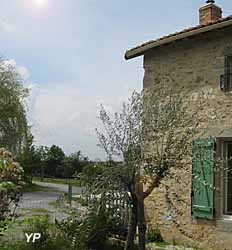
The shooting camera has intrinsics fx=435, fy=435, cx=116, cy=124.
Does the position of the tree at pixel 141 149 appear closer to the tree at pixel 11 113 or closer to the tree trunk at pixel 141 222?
the tree trunk at pixel 141 222

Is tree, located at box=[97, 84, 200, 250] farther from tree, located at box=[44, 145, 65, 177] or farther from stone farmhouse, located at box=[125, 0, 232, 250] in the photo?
tree, located at box=[44, 145, 65, 177]

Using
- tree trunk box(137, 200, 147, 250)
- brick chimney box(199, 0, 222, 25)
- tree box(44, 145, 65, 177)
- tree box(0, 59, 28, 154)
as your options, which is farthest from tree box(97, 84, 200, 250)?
tree box(44, 145, 65, 177)

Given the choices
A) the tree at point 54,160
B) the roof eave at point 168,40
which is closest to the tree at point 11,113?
the tree at point 54,160

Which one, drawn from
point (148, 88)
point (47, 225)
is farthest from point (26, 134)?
point (47, 225)

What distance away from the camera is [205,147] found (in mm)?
8883

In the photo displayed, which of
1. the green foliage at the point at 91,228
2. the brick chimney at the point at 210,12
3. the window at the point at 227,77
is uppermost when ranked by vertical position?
the brick chimney at the point at 210,12

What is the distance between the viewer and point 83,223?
760 cm

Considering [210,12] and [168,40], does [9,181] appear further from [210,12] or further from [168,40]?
[210,12]

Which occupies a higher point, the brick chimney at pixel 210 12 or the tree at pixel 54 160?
the brick chimney at pixel 210 12

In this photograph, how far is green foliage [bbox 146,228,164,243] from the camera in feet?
32.8

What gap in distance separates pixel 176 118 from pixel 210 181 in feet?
6.46

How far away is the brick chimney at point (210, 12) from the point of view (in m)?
10.7

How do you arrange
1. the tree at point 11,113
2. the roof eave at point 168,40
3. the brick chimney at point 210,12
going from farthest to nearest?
the tree at point 11,113 < the brick chimney at point 210,12 < the roof eave at point 168,40

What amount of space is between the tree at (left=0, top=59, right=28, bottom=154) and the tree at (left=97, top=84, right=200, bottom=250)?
1819 centimetres
